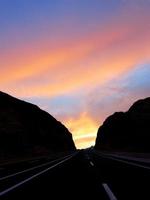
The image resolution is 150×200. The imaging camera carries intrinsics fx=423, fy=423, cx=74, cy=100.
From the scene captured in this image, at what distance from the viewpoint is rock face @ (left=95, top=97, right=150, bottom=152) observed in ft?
353

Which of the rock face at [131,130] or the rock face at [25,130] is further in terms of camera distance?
the rock face at [131,130]

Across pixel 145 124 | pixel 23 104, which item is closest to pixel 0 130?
pixel 23 104

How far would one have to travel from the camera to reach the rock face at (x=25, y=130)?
74250 mm

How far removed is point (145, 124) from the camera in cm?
11394

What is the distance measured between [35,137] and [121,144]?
4546cm

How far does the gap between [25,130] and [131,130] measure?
137 ft

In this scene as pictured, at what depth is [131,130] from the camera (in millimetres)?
123062

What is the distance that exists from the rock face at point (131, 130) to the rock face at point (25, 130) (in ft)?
62.5

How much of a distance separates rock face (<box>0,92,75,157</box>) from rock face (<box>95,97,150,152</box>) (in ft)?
62.5

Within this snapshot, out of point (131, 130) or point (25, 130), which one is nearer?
point (25, 130)

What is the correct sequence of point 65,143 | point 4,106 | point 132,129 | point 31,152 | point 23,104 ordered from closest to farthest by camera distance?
point 31,152, point 4,106, point 23,104, point 132,129, point 65,143

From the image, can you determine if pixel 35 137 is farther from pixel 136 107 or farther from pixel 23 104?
pixel 136 107

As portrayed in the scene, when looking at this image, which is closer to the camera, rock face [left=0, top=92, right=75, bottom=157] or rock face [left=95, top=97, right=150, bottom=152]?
rock face [left=0, top=92, right=75, bottom=157]

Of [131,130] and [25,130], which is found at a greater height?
[131,130]
